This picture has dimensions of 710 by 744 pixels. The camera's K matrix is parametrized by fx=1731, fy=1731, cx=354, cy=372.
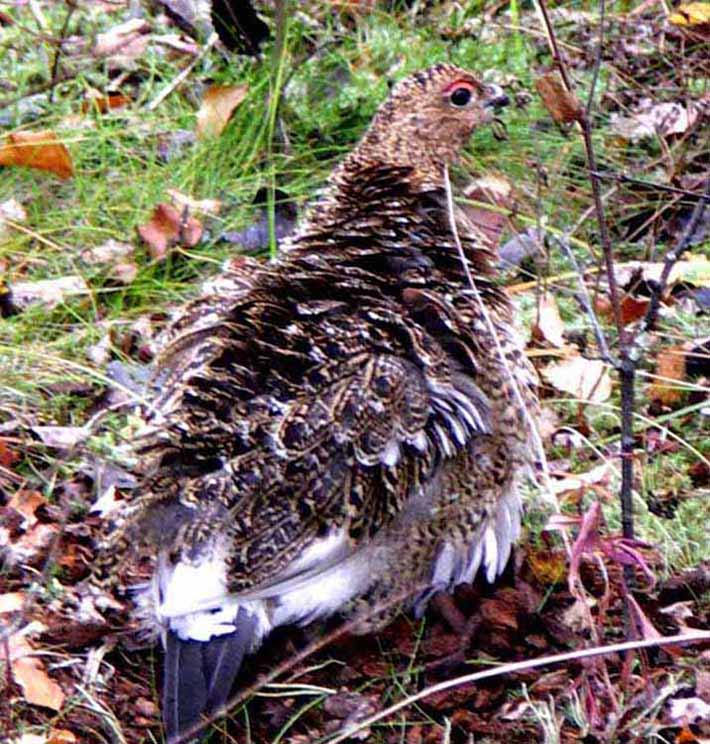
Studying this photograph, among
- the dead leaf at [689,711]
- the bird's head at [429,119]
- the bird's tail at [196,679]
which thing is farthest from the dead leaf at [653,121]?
the bird's tail at [196,679]

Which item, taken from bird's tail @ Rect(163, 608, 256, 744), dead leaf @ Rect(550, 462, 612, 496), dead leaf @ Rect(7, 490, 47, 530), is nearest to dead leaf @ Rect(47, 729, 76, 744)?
bird's tail @ Rect(163, 608, 256, 744)

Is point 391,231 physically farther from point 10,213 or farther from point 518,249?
point 10,213

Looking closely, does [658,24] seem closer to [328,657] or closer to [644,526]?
[644,526]

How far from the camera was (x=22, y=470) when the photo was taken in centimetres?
465

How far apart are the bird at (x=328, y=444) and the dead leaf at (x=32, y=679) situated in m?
0.26

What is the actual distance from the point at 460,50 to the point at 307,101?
24.2 inches

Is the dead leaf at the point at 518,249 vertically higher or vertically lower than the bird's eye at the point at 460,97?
lower

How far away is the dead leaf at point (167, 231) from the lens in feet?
18.2

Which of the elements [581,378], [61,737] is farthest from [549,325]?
[61,737]

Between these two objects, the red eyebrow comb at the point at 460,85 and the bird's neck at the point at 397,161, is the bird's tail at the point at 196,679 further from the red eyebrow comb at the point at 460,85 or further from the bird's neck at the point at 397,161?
the red eyebrow comb at the point at 460,85

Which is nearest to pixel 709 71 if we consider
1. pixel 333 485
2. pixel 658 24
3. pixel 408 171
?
pixel 658 24

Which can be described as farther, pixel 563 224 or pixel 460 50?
pixel 460 50

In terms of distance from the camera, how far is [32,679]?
12.3 feet

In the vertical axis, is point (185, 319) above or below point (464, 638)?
above
